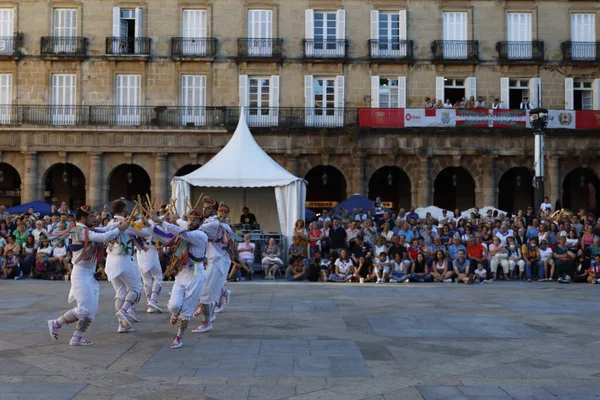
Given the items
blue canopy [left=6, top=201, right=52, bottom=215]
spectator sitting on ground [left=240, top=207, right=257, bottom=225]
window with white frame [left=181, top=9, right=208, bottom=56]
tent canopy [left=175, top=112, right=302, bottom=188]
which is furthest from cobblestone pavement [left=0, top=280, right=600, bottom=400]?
window with white frame [left=181, top=9, right=208, bottom=56]

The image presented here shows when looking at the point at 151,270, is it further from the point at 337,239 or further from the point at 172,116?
the point at 172,116

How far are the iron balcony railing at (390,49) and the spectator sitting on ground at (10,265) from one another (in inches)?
703

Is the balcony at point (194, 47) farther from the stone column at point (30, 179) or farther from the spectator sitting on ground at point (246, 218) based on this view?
the spectator sitting on ground at point (246, 218)

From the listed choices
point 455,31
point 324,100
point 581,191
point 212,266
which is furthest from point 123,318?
point 581,191

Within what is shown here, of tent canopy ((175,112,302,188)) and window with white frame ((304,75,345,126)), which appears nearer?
tent canopy ((175,112,302,188))

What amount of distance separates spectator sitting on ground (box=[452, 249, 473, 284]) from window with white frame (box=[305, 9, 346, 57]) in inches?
575

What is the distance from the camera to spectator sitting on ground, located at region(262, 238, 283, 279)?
20.2 m

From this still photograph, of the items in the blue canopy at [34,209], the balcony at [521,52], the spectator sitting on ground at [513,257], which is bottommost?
the spectator sitting on ground at [513,257]

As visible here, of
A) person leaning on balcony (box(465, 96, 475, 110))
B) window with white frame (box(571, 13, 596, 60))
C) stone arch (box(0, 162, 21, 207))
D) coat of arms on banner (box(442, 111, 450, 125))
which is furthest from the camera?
stone arch (box(0, 162, 21, 207))

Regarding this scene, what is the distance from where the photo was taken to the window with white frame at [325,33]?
31.4 metres

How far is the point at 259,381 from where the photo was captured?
24.0 feet

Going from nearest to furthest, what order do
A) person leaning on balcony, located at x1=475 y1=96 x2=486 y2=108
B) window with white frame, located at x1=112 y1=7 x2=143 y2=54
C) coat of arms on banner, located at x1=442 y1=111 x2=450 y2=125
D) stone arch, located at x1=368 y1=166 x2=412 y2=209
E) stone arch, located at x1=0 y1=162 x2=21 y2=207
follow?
coat of arms on banner, located at x1=442 y1=111 x2=450 y2=125, person leaning on balcony, located at x1=475 y1=96 x2=486 y2=108, window with white frame, located at x1=112 y1=7 x2=143 y2=54, stone arch, located at x1=0 y1=162 x2=21 y2=207, stone arch, located at x1=368 y1=166 x2=412 y2=209

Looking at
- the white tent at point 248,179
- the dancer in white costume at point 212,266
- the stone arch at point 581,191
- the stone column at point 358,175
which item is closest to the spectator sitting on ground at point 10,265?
the white tent at point 248,179

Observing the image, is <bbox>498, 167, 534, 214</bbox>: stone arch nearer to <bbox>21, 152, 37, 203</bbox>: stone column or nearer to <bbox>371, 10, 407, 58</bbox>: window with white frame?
<bbox>371, 10, 407, 58</bbox>: window with white frame
